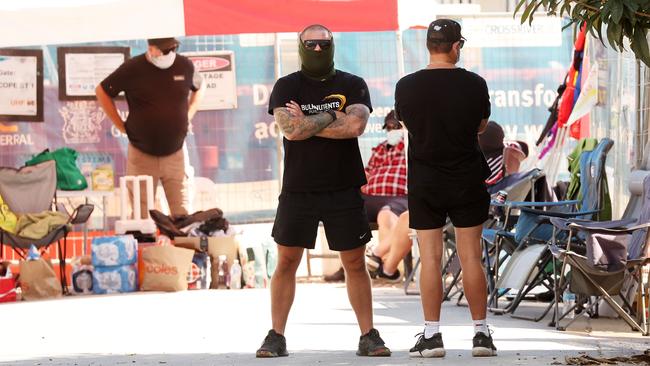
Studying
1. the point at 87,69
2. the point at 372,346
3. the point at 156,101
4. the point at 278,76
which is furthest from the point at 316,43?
the point at 87,69

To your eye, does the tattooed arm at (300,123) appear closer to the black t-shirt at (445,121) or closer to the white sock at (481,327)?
the black t-shirt at (445,121)

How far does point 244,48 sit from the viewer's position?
54.1ft

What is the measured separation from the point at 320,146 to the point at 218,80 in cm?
878

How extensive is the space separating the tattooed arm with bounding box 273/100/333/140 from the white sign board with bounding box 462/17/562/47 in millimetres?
9340

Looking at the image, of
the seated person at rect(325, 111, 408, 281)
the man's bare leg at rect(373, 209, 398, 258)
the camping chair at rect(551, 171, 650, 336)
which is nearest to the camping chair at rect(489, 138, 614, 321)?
the camping chair at rect(551, 171, 650, 336)

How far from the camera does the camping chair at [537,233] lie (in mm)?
10078

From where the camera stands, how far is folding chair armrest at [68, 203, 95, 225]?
48.4 ft

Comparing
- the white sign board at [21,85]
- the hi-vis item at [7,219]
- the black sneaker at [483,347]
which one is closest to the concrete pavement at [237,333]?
the black sneaker at [483,347]

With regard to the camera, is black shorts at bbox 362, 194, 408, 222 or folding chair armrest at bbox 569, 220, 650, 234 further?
black shorts at bbox 362, 194, 408, 222

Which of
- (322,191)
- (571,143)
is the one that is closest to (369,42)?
(571,143)

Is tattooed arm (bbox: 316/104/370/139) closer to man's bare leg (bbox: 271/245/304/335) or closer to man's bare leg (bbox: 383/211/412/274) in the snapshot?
man's bare leg (bbox: 271/245/304/335)

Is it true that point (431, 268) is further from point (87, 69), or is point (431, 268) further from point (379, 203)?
point (87, 69)

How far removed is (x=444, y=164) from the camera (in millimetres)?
7594

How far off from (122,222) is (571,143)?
502 cm
